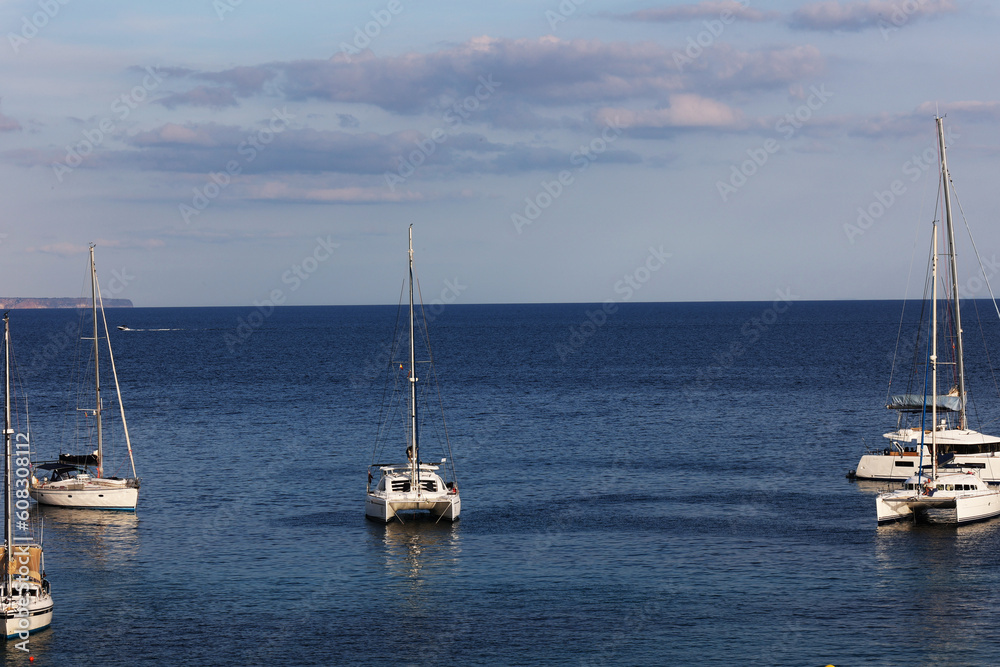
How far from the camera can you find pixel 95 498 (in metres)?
72.9

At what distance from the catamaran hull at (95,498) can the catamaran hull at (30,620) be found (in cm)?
2480

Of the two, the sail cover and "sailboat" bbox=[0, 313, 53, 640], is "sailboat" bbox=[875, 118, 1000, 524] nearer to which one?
the sail cover

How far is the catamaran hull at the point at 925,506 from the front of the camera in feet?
220

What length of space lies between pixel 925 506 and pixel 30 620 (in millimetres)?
50860

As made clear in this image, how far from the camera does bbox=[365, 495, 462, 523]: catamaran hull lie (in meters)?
68.5

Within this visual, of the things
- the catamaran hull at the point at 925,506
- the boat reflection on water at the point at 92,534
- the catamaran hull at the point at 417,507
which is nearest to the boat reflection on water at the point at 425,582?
the catamaran hull at the point at 417,507

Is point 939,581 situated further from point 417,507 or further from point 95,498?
point 95,498

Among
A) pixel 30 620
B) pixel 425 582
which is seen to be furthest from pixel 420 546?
pixel 30 620

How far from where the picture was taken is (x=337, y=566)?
59219 millimetres

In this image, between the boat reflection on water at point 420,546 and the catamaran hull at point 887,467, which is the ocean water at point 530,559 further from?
the catamaran hull at point 887,467

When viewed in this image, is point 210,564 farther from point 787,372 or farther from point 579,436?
point 787,372

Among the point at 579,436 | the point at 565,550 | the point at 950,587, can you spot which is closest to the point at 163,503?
the point at 565,550

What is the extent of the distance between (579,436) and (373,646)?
60.3 metres

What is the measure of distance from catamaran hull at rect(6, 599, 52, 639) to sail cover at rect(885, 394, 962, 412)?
208 feet
